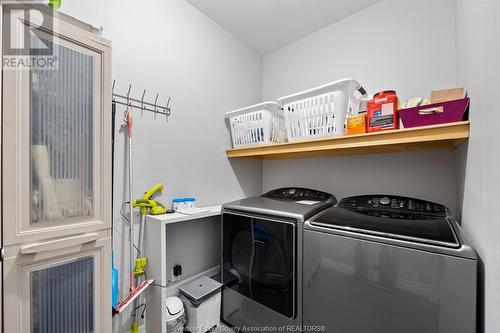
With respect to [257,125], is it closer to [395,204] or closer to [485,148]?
[395,204]

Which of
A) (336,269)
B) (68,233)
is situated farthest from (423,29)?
(68,233)

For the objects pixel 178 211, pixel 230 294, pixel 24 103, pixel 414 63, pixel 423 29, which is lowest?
pixel 230 294

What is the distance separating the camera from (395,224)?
42.6 inches

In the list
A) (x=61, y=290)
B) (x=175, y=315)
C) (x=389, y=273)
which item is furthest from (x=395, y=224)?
(x=61, y=290)

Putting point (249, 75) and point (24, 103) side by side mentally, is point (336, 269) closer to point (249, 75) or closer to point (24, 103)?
point (24, 103)

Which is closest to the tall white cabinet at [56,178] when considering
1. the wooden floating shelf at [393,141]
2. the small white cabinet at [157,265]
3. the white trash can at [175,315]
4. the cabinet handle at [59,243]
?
the cabinet handle at [59,243]

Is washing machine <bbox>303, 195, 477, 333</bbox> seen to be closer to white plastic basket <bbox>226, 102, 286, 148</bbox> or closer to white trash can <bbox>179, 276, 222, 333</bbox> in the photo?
white trash can <bbox>179, 276, 222, 333</bbox>

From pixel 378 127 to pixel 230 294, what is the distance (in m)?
1.59

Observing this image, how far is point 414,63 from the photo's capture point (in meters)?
1.52

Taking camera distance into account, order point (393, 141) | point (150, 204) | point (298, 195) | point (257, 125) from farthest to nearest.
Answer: point (298, 195), point (257, 125), point (150, 204), point (393, 141)

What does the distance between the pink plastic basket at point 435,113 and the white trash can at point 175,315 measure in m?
1.84

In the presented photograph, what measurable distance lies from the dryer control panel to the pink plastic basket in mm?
553

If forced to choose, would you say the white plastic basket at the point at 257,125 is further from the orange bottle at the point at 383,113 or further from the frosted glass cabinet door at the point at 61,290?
the frosted glass cabinet door at the point at 61,290

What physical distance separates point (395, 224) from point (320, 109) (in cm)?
85
